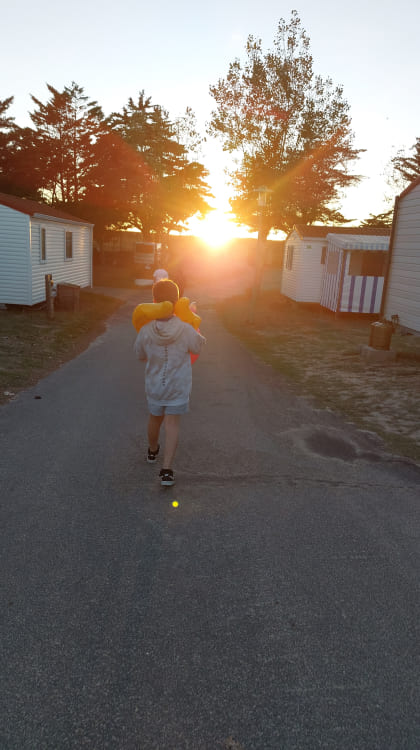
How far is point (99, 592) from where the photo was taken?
10.7 ft

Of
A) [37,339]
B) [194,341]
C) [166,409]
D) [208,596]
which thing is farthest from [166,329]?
[37,339]

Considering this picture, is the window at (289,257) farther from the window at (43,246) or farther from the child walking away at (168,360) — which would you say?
the child walking away at (168,360)

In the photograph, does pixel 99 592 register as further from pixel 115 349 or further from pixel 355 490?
pixel 115 349

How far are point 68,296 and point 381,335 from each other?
10.7 meters

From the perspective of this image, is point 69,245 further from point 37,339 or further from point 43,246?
point 37,339

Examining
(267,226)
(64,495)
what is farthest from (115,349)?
(267,226)

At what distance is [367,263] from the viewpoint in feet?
66.5

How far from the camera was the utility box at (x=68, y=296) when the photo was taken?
17719mm

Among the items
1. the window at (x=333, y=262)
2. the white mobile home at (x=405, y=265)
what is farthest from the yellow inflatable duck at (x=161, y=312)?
the window at (x=333, y=262)

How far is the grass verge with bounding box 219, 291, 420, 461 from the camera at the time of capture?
7.26 meters

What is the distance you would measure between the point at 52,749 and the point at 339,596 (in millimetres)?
1813

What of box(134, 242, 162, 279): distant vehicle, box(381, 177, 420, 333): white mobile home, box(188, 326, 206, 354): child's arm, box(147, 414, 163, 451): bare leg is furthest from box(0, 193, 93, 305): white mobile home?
box(134, 242, 162, 279): distant vehicle

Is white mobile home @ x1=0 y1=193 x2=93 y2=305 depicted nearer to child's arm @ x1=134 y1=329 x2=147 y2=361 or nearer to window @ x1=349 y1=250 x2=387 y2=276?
window @ x1=349 y1=250 x2=387 y2=276

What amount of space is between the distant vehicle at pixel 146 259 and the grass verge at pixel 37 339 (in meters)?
16.1
